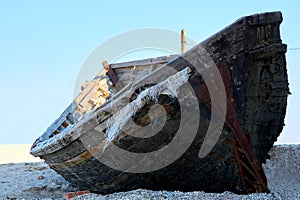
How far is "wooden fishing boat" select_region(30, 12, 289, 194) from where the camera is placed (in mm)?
2818

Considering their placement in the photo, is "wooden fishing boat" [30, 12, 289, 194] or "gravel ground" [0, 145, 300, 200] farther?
"gravel ground" [0, 145, 300, 200]

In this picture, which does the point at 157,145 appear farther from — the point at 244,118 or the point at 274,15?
the point at 274,15

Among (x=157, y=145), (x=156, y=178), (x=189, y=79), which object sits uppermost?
(x=189, y=79)

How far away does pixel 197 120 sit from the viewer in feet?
9.83

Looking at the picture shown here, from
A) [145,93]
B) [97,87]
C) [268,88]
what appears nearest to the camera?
[145,93]

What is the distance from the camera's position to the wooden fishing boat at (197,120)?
2.82 metres

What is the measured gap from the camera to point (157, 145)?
10.2ft

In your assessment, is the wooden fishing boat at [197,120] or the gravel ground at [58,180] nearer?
the wooden fishing boat at [197,120]

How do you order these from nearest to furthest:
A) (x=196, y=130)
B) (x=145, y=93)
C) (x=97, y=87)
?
(x=145, y=93)
(x=196, y=130)
(x=97, y=87)

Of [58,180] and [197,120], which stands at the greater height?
[197,120]

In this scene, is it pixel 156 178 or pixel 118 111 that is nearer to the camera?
pixel 118 111

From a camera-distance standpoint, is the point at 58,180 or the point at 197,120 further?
the point at 58,180

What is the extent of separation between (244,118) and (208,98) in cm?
45

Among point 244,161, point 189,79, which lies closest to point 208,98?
point 189,79
